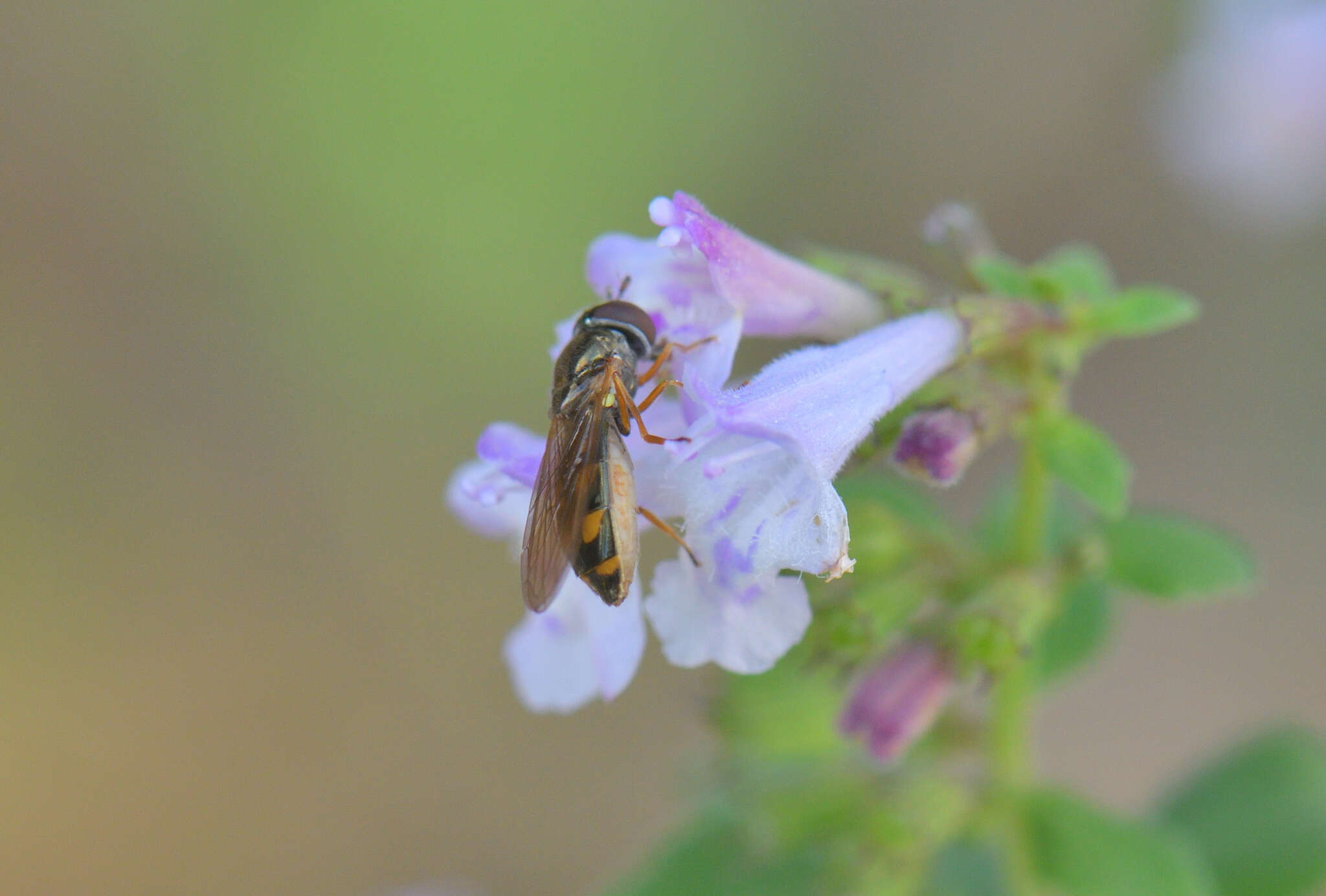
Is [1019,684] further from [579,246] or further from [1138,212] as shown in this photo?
[1138,212]

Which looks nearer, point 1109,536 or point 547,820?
point 1109,536

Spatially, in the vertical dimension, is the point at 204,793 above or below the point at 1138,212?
below

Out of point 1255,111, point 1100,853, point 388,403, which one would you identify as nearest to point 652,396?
point 1100,853

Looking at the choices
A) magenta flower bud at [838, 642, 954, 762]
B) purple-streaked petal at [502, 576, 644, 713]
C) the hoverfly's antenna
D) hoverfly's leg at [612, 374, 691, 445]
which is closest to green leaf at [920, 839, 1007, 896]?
magenta flower bud at [838, 642, 954, 762]

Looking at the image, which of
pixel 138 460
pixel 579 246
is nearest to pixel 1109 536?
pixel 579 246

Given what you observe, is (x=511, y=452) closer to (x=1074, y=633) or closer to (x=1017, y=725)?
(x=1017, y=725)

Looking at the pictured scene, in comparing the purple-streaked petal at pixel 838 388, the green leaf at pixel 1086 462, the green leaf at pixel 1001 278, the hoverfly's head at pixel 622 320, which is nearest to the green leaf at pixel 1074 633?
the green leaf at pixel 1086 462

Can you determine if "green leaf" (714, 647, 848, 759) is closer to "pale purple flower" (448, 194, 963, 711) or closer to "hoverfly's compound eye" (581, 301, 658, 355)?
"pale purple flower" (448, 194, 963, 711)
